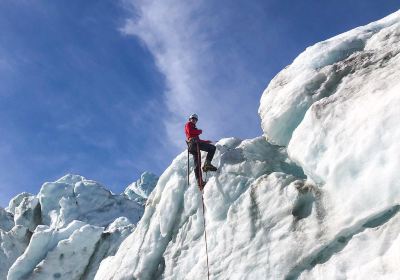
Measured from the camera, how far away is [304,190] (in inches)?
455

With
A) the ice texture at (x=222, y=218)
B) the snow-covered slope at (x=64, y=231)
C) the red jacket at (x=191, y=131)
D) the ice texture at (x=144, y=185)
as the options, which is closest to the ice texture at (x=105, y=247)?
the snow-covered slope at (x=64, y=231)

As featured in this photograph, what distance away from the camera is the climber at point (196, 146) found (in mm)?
13812

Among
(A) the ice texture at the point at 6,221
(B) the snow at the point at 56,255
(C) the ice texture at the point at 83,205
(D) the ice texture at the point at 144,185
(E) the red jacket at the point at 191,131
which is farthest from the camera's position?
(D) the ice texture at the point at 144,185

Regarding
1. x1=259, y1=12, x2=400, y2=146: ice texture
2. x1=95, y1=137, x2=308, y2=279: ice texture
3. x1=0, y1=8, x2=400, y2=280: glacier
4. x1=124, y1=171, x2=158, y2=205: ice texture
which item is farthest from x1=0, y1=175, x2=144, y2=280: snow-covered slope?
x1=124, y1=171, x2=158, y2=205: ice texture

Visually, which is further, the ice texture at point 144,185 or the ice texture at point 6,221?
the ice texture at point 144,185

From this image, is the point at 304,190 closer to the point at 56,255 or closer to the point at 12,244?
the point at 56,255

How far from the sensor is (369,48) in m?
12.9

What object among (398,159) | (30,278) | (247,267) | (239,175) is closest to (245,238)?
(247,267)

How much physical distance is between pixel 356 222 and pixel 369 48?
15.9 ft

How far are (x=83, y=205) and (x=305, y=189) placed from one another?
3253 cm

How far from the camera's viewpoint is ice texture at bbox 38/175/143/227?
40.7m

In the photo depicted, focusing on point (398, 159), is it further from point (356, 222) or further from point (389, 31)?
point (389, 31)

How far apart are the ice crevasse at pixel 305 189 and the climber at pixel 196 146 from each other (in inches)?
11.9

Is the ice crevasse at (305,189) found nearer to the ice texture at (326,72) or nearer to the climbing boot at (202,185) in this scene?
the ice texture at (326,72)
